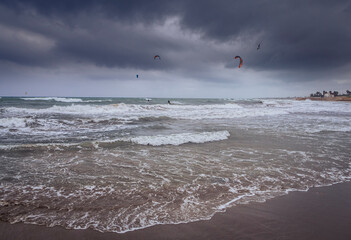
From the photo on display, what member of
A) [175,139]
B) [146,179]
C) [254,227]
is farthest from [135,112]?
[254,227]

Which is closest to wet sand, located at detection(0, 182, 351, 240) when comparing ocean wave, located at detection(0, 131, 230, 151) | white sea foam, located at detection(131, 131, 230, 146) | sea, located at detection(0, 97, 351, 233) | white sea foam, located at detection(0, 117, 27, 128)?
sea, located at detection(0, 97, 351, 233)

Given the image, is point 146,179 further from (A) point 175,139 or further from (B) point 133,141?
(A) point 175,139

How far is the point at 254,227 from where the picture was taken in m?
2.53

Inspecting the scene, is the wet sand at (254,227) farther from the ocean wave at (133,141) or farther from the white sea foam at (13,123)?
the white sea foam at (13,123)

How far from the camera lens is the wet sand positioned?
2326 mm

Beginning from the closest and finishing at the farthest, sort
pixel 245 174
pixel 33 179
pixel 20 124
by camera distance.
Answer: pixel 33 179 < pixel 245 174 < pixel 20 124

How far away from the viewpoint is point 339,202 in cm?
316

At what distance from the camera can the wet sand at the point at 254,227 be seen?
7.63 ft

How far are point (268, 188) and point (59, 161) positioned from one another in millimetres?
5156

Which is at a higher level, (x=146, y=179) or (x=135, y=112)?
(x=135, y=112)

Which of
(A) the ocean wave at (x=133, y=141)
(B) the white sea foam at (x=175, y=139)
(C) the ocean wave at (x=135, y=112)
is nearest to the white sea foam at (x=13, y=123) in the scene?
(A) the ocean wave at (x=133, y=141)

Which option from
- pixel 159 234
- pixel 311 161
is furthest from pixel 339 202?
pixel 159 234

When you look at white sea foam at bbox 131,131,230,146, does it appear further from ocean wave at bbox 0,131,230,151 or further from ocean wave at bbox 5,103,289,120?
ocean wave at bbox 5,103,289,120

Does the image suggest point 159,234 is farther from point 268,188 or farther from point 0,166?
point 0,166
